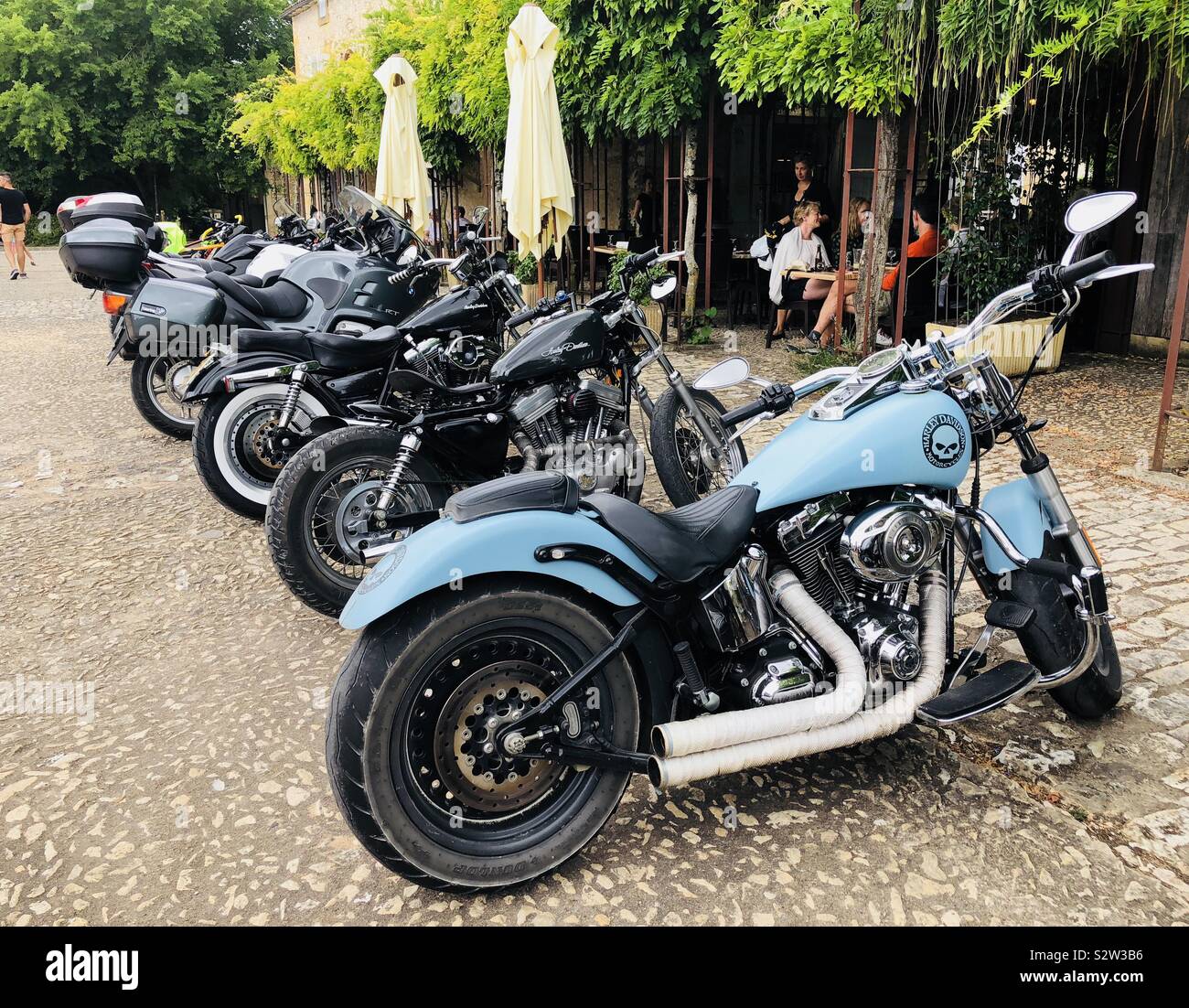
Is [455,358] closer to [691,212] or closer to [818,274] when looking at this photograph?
[818,274]

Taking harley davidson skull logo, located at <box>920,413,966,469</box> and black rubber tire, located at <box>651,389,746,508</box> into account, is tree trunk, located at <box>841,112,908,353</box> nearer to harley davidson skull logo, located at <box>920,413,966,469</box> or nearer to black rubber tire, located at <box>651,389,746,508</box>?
black rubber tire, located at <box>651,389,746,508</box>

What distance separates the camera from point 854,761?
2979 millimetres

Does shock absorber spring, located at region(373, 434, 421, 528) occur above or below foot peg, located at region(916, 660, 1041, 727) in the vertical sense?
above

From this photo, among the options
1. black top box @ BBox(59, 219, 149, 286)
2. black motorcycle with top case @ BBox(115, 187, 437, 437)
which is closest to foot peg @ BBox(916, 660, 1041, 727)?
black motorcycle with top case @ BBox(115, 187, 437, 437)

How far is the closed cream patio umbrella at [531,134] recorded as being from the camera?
845 cm

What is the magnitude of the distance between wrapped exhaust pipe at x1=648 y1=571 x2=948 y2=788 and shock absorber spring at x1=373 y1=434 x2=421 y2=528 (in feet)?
6.32

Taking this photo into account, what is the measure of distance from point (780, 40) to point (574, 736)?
7.19 metres

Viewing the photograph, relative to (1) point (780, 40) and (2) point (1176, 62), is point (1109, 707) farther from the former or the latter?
(1) point (780, 40)

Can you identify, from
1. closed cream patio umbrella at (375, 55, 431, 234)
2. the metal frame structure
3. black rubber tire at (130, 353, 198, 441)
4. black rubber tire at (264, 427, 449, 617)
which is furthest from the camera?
closed cream patio umbrella at (375, 55, 431, 234)

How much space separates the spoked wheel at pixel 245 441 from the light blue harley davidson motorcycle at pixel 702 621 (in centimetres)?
279

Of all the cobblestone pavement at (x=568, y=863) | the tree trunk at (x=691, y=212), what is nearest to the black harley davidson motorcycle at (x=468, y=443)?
the cobblestone pavement at (x=568, y=863)

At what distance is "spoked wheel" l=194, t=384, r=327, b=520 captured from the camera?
495 cm

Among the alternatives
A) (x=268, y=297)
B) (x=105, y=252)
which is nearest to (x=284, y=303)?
(x=268, y=297)

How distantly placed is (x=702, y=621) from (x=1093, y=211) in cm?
142
